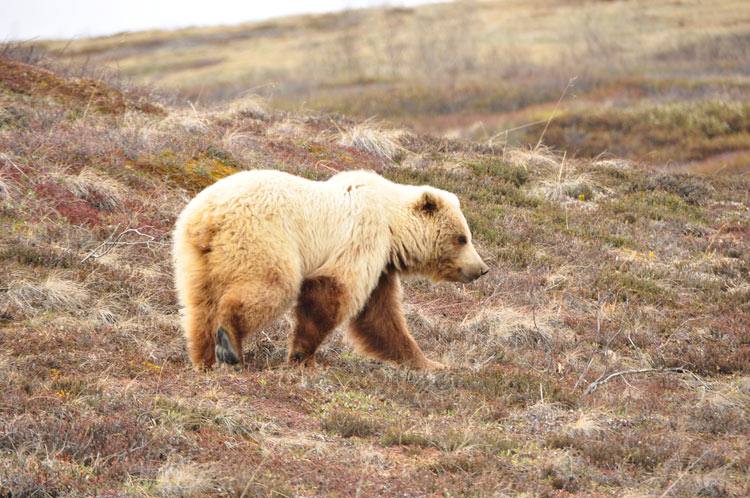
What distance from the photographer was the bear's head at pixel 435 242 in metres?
7.98

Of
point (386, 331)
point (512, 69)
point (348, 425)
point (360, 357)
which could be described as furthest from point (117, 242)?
point (512, 69)

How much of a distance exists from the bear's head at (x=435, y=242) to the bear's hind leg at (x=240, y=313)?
171cm

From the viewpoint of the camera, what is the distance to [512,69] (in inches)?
1425

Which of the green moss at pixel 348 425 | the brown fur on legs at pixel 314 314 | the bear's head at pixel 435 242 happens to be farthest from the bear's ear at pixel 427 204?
Result: the green moss at pixel 348 425

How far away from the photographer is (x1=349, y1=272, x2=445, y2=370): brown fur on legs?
7.91 metres

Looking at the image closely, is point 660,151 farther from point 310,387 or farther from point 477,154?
point 310,387

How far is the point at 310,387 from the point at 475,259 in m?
2.47

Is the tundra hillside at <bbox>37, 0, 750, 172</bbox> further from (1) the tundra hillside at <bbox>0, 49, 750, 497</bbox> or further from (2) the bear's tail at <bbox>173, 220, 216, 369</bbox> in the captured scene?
(2) the bear's tail at <bbox>173, 220, 216, 369</bbox>

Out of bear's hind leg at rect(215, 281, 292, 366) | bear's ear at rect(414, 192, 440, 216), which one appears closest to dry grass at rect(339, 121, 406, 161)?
bear's ear at rect(414, 192, 440, 216)

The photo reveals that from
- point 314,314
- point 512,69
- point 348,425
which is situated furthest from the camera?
point 512,69

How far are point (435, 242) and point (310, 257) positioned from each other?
149 centimetres

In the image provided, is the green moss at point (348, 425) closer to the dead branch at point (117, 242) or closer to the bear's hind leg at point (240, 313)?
the bear's hind leg at point (240, 313)

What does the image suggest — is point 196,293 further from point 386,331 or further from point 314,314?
point 386,331

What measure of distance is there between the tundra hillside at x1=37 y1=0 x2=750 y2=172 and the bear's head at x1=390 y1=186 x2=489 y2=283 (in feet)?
30.0
